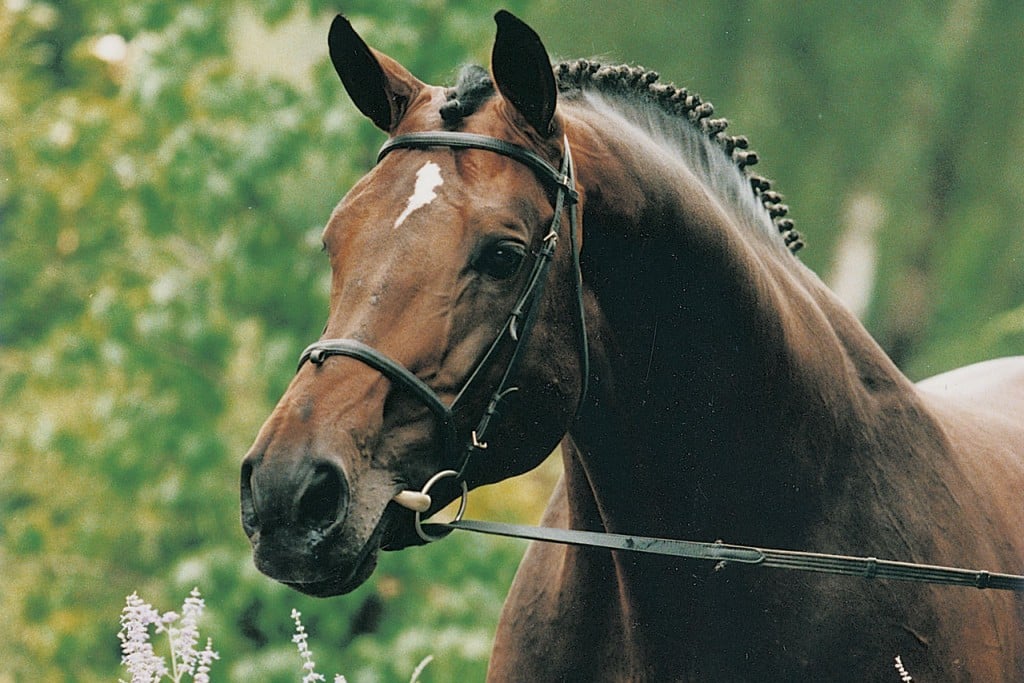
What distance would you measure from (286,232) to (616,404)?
21.8 ft

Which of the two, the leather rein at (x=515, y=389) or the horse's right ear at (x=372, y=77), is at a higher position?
the horse's right ear at (x=372, y=77)

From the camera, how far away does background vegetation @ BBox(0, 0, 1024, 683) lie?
9109 mm

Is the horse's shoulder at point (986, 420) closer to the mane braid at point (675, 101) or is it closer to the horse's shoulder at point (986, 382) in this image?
the horse's shoulder at point (986, 382)

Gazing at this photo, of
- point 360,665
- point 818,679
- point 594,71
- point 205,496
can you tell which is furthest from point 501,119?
point 205,496

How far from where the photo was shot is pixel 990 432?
378cm

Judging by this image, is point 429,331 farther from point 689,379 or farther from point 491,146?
point 689,379

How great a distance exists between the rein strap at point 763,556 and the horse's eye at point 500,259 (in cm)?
53

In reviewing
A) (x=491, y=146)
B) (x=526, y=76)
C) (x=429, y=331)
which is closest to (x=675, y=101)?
(x=526, y=76)

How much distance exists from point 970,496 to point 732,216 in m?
0.87

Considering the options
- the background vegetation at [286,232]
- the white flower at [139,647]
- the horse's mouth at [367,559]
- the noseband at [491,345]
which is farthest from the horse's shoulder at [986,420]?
the background vegetation at [286,232]

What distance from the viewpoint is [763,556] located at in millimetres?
2893

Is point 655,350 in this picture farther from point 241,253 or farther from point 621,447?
point 241,253

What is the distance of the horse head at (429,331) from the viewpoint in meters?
2.42

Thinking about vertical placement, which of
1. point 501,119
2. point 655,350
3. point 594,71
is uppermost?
point 594,71
